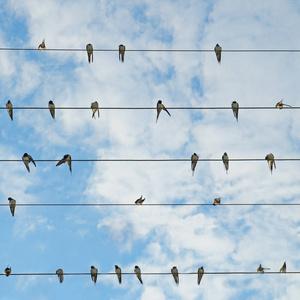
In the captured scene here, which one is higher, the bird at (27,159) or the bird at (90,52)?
the bird at (90,52)

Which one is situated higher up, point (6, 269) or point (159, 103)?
point (159, 103)

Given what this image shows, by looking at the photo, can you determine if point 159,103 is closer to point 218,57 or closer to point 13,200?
point 218,57

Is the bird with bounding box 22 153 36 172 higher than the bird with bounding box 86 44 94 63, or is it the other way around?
the bird with bounding box 86 44 94 63

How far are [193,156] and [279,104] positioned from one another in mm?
2769

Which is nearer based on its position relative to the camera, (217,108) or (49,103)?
(217,108)

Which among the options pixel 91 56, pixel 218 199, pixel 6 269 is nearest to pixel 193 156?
pixel 218 199

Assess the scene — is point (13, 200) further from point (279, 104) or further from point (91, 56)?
point (279, 104)

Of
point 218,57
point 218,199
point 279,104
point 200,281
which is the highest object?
point 218,57

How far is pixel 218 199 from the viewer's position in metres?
16.6

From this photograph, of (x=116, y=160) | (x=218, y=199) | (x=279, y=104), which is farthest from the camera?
(x=218, y=199)

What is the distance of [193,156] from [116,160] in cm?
464

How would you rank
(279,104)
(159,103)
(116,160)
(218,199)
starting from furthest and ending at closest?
(159,103), (218,199), (279,104), (116,160)


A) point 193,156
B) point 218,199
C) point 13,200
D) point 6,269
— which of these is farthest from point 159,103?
point 6,269

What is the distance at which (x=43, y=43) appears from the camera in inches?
629
